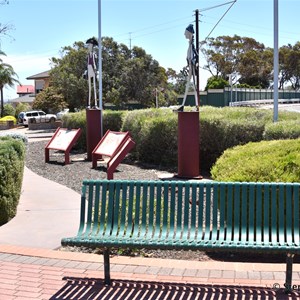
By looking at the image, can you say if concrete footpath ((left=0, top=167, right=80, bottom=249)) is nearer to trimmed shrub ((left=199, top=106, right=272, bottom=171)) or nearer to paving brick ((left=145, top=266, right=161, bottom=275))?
paving brick ((left=145, top=266, right=161, bottom=275))

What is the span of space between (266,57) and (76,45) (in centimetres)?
3030

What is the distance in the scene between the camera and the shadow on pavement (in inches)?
165

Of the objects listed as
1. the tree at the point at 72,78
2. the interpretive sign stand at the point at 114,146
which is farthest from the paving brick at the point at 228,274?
the tree at the point at 72,78

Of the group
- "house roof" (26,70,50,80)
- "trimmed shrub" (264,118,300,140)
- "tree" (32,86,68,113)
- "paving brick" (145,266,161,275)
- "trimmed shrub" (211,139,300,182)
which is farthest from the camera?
"house roof" (26,70,50,80)

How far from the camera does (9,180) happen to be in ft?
22.6

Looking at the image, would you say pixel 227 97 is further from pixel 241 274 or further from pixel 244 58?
pixel 241 274

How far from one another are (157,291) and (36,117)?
4230 cm

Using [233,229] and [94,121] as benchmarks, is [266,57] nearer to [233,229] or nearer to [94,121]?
[94,121]

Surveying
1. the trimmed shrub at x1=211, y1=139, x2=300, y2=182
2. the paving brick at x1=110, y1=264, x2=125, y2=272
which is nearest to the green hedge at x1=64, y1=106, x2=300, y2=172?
the trimmed shrub at x1=211, y1=139, x2=300, y2=182

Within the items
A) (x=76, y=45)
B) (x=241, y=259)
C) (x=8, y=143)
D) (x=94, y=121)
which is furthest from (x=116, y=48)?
(x=241, y=259)

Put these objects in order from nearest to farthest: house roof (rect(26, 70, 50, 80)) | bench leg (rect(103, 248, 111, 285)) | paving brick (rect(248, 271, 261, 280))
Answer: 1. bench leg (rect(103, 248, 111, 285))
2. paving brick (rect(248, 271, 261, 280))
3. house roof (rect(26, 70, 50, 80))

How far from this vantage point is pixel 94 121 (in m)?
15.1

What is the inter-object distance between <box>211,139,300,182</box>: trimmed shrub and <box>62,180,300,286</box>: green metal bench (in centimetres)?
117

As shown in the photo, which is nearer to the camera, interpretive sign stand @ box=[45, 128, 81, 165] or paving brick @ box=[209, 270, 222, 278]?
paving brick @ box=[209, 270, 222, 278]
